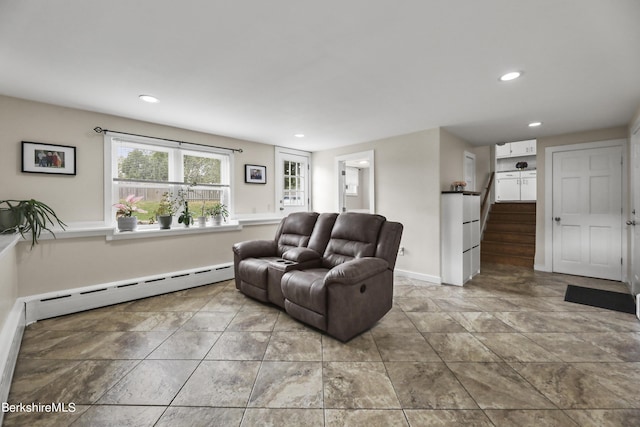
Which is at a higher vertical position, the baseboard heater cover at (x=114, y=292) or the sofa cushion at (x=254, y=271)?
the sofa cushion at (x=254, y=271)

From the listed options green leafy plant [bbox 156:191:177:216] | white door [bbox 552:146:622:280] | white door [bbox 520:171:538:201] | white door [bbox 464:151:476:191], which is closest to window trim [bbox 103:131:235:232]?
green leafy plant [bbox 156:191:177:216]

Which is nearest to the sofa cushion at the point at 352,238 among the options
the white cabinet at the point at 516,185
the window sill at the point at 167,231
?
the window sill at the point at 167,231

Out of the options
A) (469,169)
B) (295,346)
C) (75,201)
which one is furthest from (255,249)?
(469,169)

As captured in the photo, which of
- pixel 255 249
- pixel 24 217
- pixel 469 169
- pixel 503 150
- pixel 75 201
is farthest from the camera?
pixel 503 150

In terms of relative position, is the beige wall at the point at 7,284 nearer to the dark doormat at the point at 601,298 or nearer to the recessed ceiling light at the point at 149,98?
the recessed ceiling light at the point at 149,98

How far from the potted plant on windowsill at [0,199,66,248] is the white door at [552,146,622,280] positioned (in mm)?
6942

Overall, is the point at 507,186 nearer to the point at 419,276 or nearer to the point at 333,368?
the point at 419,276

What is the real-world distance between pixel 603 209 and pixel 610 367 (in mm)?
3276

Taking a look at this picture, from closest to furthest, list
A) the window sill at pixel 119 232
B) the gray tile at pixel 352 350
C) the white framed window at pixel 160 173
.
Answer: the gray tile at pixel 352 350 < the window sill at pixel 119 232 < the white framed window at pixel 160 173

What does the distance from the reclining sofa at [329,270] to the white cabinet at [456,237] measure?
1550mm

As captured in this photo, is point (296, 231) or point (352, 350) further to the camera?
point (296, 231)

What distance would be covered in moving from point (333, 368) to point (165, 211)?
3232 millimetres

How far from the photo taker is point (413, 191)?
4.18m

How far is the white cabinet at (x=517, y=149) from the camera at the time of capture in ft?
23.8
